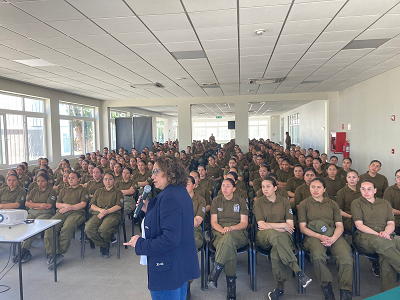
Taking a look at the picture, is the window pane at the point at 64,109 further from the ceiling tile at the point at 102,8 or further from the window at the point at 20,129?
the ceiling tile at the point at 102,8

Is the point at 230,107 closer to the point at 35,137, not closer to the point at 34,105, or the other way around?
the point at 34,105

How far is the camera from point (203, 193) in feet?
14.3

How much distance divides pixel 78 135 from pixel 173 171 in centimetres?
1083

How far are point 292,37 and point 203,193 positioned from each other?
9.34ft

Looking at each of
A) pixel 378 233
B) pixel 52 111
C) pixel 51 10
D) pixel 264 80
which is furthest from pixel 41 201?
pixel 264 80

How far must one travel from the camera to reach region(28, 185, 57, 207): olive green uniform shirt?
4406mm

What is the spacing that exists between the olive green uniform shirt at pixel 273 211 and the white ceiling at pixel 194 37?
2.33 meters

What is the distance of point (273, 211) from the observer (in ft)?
10.8

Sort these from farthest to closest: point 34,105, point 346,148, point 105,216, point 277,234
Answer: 1. point 346,148
2. point 34,105
3. point 105,216
4. point 277,234

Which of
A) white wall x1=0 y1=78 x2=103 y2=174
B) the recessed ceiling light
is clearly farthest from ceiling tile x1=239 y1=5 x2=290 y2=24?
white wall x1=0 y1=78 x2=103 y2=174

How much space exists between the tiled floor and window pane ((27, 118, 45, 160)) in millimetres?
5720

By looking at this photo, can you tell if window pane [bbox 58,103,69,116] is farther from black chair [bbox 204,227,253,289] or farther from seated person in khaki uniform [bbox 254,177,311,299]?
seated person in khaki uniform [bbox 254,177,311,299]

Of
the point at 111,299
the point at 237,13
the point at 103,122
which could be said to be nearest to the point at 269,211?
the point at 111,299

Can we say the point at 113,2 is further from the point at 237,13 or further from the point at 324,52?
the point at 324,52
